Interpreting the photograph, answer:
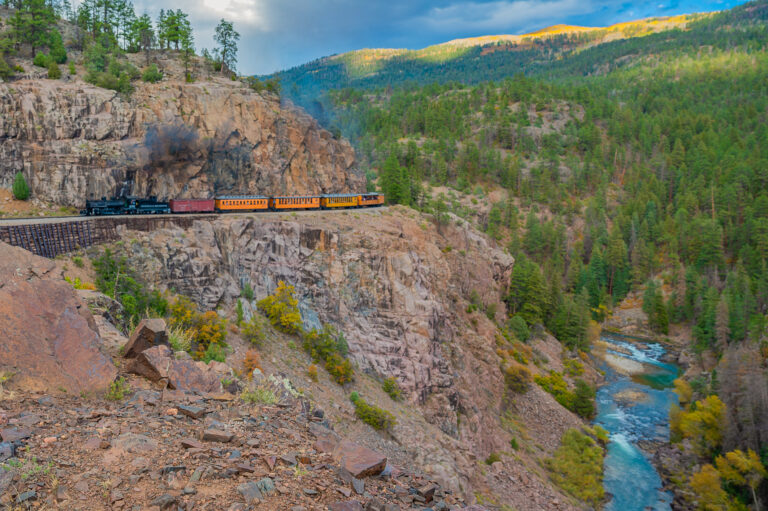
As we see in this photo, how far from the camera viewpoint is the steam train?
34.7 m

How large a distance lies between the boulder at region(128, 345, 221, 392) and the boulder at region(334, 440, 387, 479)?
4304 mm

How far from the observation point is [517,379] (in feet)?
153

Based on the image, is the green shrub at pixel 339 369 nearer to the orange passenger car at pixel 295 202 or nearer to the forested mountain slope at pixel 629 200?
the orange passenger car at pixel 295 202

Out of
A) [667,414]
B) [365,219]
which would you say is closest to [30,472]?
[365,219]

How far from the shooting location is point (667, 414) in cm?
5047

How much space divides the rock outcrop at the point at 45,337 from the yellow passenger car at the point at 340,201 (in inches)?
1356

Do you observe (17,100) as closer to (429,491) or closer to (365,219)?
(365,219)

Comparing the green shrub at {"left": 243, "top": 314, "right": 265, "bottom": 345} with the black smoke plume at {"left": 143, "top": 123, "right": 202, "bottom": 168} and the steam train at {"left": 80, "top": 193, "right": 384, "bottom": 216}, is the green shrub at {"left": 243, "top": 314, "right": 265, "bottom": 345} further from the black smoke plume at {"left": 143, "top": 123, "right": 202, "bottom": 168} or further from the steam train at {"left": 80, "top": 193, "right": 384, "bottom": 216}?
the black smoke plume at {"left": 143, "top": 123, "right": 202, "bottom": 168}

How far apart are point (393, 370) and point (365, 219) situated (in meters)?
15.2

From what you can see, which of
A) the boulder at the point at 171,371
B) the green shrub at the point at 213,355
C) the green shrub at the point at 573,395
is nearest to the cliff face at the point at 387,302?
the green shrub at the point at 573,395

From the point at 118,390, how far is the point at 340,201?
37271mm

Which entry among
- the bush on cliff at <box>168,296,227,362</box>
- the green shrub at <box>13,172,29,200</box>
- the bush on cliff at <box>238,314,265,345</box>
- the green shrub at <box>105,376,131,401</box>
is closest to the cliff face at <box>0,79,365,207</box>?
the green shrub at <box>13,172,29,200</box>

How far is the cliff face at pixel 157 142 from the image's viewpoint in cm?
3622

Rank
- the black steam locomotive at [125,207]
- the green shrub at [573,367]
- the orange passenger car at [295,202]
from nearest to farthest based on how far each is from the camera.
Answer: the black steam locomotive at [125,207] < the orange passenger car at [295,202] < the green shrub at [573,367]
